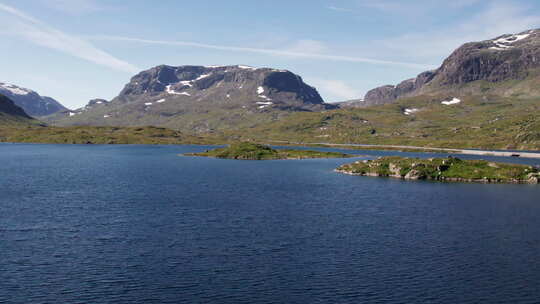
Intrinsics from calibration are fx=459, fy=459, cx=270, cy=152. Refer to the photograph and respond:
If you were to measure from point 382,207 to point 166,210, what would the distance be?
1926 inches

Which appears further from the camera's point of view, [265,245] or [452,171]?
[452,171]

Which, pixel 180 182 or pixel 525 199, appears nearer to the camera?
pixel 525 199

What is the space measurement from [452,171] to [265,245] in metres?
117

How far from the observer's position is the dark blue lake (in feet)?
169

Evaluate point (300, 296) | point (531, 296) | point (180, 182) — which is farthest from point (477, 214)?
point (180, 182)

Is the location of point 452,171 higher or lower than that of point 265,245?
higher

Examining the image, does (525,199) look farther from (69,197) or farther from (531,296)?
(69,197)

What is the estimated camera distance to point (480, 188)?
473ft

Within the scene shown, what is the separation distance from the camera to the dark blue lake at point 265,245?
51.6 m

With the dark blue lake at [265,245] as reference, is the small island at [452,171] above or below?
above

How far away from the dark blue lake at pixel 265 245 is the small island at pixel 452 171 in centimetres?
3015

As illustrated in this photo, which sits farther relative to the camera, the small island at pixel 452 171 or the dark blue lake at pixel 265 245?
the small island at pixel 452 171

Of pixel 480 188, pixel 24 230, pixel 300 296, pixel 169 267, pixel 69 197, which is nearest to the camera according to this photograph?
pixel 300 296

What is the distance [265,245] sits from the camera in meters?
70.6
